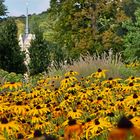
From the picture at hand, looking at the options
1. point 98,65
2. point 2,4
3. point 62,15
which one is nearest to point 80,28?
point 62,15

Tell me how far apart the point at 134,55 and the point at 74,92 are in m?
14.0

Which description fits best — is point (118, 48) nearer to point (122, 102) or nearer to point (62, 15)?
point (62, 15)

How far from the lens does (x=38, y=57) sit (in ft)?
87.7

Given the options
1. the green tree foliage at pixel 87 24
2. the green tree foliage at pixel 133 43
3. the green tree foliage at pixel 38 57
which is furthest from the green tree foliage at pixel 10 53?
the green tree foliage at pixel 133 43

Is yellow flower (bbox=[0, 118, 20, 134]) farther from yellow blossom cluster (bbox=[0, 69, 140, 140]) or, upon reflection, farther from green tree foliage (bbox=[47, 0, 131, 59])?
green tree foliage (bbox=[47, 0, 131, 59])

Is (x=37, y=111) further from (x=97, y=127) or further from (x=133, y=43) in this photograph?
(x=133, y=43)

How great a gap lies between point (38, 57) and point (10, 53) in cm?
273

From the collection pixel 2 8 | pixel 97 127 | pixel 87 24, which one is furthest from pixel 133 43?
pixel 2 8

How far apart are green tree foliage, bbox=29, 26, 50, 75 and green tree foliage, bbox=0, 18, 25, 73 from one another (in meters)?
1.53

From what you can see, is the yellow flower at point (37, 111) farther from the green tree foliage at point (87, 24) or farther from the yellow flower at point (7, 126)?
the green tree foliage at point (87, 24)

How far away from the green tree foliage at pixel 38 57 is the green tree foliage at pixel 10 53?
5.02ft

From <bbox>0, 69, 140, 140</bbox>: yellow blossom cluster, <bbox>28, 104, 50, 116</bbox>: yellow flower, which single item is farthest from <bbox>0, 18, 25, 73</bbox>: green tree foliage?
<bbox>28, 104, 50, 116</bbox>: yellow flower

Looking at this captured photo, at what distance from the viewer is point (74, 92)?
22.8 ft

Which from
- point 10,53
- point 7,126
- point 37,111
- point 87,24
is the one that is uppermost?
point 87,24
